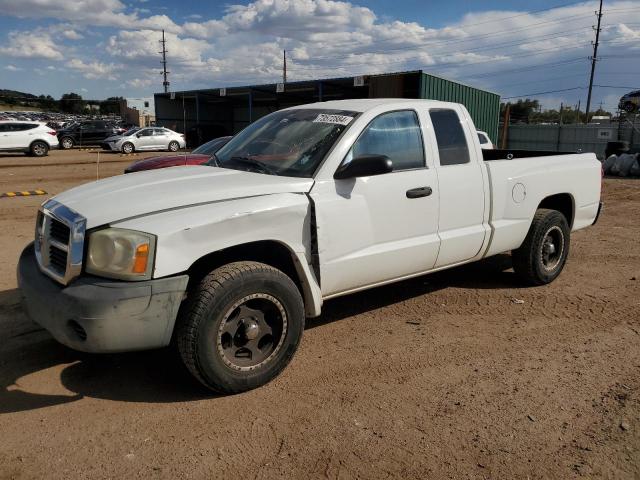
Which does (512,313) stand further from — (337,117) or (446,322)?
(337,117)

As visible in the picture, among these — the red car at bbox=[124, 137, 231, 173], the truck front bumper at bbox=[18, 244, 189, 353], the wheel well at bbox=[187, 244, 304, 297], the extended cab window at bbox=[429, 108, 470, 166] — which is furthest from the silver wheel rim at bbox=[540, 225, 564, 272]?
the red car at bbox=[124, 137, 231, 173]

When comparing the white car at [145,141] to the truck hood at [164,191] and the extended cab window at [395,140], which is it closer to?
the truck hood at [164,191]

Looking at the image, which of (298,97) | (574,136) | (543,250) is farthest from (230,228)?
(298,97)

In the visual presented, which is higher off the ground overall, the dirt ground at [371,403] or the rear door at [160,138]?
the rear door at [160,138]

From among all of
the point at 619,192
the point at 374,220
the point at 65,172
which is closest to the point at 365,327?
the point at 374,220

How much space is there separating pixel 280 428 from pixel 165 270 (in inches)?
44.7

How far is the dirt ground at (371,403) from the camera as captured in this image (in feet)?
9.53

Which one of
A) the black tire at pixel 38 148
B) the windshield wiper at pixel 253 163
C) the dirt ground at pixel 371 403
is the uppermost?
the windshield wiper at pixel 253 163

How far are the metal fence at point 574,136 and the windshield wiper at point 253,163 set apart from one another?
20.3 metres

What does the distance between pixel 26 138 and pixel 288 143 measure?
26.3 meters

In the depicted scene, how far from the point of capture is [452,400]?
3.55 m

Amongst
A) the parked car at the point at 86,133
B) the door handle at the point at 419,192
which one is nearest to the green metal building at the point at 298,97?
the parked car at the point at 86,133

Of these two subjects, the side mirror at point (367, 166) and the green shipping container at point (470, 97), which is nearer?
the side mirror at point (367, 166)

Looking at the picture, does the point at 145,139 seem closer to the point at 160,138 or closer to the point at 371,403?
the point at 160,138
